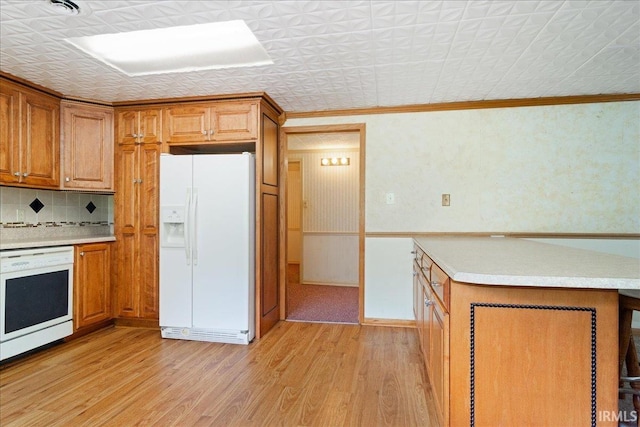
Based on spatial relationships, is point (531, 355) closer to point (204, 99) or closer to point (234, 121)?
point (234, 121)

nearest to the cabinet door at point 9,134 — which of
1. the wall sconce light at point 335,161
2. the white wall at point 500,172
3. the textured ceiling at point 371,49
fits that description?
the textured ceiling at point 371,49

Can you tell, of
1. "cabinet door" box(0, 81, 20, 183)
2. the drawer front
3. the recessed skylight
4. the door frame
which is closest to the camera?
the drawer front

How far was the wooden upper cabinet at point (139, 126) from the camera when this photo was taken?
3123 millimetres

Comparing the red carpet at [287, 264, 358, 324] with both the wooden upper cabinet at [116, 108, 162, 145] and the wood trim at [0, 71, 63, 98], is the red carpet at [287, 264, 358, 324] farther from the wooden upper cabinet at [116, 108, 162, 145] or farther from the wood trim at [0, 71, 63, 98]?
the wood trim at [0, 71, 63, 98]

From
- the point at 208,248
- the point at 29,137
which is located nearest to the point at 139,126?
the point at 29,137

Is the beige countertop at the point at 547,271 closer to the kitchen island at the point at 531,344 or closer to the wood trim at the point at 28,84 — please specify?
the kitchen island at the point at 531,344

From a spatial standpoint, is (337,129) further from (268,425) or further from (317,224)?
(268,425)

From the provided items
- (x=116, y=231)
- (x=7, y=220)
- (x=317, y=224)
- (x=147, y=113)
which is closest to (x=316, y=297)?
(x=317, y=224)

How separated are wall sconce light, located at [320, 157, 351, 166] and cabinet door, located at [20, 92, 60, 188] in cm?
338

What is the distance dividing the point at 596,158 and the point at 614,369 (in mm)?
2548

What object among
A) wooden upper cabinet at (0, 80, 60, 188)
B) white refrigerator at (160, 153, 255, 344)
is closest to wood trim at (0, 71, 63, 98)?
wooden upper cabinet at (0, 80, 60, 188)

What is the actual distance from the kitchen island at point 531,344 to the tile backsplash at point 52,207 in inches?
137

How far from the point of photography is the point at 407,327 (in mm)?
3258

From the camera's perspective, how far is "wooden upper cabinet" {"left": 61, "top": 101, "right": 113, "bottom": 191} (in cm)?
298
